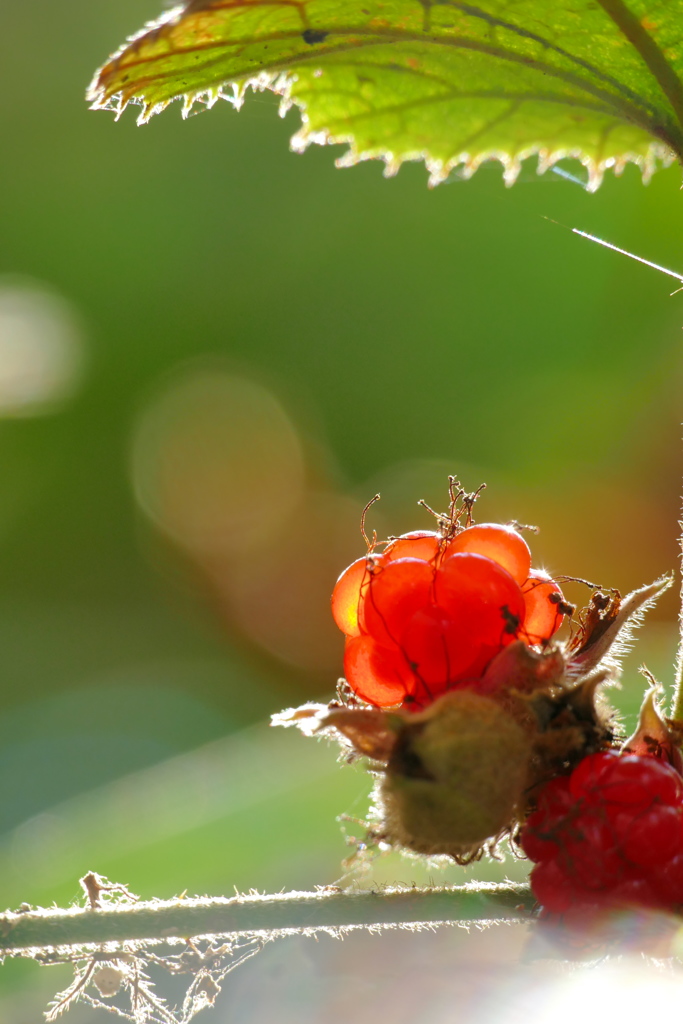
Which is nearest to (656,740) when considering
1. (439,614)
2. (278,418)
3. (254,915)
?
(439,614)

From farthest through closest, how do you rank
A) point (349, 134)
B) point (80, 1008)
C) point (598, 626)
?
point (80, 1008)
point (349, 134)
point (598, 626)

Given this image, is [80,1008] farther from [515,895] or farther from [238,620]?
[238,620]

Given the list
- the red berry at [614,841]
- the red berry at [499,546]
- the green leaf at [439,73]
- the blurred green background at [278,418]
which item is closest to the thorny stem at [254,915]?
the red berry at [614,841]

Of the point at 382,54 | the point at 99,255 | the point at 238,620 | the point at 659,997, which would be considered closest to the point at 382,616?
the point at 659,997

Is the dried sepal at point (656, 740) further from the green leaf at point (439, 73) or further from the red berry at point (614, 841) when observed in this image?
the green leaf at point (439, 73)

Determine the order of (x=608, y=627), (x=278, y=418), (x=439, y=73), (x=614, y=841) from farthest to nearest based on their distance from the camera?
(x=278, y=418)
(x=439, y=73)
(x=608, y=627)
(x=614, y=841)

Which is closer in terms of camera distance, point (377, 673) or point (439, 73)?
point (377, 673)

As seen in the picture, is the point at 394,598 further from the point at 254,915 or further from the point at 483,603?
the point at 254,915
